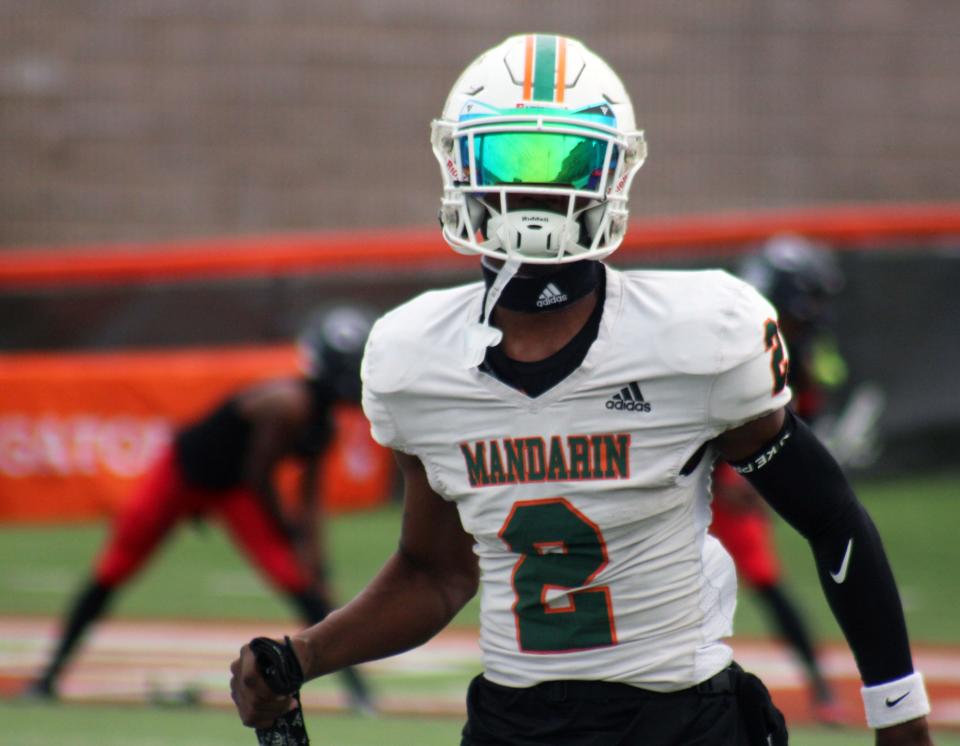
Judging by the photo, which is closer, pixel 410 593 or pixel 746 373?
pixel 746 373

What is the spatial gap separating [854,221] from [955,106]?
355 centimetres

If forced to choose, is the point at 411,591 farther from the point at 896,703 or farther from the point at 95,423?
Result: the point at 95,423

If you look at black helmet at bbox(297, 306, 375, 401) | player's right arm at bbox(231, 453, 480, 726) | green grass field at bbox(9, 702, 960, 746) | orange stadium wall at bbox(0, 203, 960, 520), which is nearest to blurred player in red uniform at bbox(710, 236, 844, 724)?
green grass field at bbox(9, 702, 960, 746)

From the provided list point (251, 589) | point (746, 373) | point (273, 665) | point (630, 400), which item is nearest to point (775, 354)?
point (746, 373)

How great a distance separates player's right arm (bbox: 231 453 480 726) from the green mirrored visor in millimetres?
508

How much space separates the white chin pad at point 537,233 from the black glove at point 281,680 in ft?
2.39

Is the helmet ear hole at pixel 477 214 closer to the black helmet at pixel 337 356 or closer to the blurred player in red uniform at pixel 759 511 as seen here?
the blurred player in red uniform at pixel 759 511

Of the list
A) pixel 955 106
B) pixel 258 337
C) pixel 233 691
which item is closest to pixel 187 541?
pixel 258 337

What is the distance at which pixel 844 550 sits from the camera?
8.77 feet

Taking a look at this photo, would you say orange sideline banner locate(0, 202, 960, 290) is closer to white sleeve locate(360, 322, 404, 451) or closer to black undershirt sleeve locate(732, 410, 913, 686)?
white sleeve locate(360, 322, 404, 451)

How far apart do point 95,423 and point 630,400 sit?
1093 cm

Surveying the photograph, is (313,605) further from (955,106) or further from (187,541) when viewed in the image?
(955,106)

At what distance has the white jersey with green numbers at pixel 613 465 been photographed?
8.71 ft

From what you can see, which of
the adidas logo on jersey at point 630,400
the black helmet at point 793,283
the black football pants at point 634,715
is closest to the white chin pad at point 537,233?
the adidas logo on jersey at point 630,400
